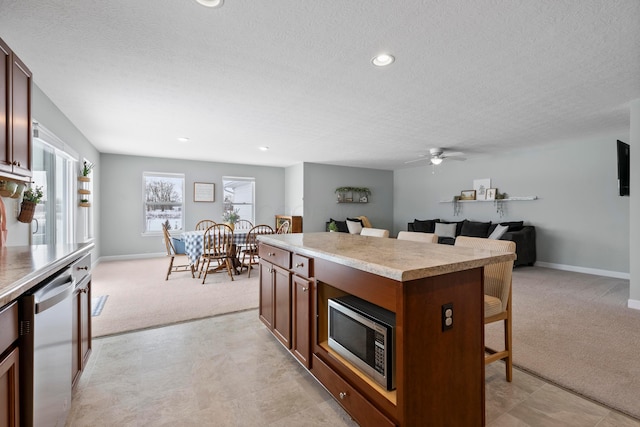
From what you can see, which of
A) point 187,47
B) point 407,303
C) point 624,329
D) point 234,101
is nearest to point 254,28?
point 187,47

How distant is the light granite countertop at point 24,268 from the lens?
3.28 feet

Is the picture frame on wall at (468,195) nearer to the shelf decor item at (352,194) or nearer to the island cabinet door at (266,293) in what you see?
the shelf decor item at (352,194)

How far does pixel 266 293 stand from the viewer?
263cm

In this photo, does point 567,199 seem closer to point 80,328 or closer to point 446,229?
point 446,229

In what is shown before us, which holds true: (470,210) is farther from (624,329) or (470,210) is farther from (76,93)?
(76,93)

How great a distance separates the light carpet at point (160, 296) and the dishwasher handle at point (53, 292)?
5.30ft

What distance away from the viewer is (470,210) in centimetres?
711

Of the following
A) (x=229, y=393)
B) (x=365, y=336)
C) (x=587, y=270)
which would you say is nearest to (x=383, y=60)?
(x=365, y=336)

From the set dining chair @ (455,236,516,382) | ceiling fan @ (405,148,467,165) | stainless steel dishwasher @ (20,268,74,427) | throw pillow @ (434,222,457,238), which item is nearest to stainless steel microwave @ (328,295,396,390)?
dining chair @ (455,236,516,382)

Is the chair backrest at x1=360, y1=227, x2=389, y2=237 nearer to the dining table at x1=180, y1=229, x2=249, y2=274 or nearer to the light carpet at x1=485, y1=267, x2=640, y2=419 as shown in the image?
the light carpet at x1=485, y1=267, x2=640, y2=419

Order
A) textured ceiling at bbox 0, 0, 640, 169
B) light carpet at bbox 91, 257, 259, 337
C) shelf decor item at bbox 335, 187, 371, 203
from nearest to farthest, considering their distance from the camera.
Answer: textured ceiling at bbox 0, 0, 640, 169
light carpet at bbox 91, 257, 259, 337
shelf decor item at bbox 335, 187, 371, 203

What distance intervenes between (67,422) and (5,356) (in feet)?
3.20

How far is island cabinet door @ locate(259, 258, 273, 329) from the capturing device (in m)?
2.50

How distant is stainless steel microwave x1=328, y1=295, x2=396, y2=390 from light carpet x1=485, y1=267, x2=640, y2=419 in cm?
141
